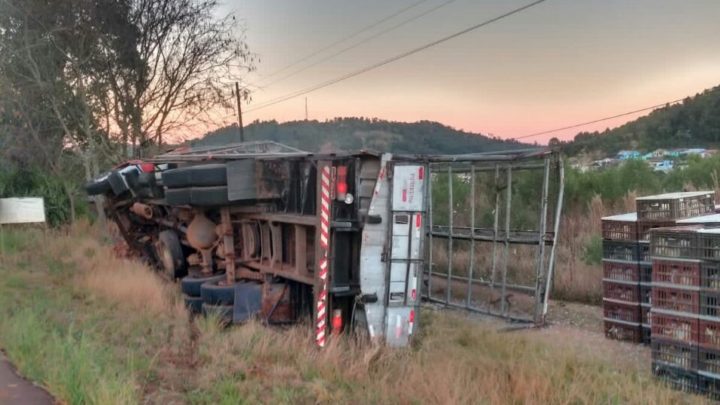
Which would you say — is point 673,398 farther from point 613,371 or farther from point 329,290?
point 329,290

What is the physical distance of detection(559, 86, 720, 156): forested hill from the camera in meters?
19.4

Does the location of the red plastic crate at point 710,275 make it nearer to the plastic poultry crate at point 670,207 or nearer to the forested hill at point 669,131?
the plastic poultry crate at point 670,207

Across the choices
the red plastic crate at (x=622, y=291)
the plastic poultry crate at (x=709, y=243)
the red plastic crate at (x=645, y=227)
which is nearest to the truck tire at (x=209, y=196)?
the red plastic crate at (x=622, y=291)

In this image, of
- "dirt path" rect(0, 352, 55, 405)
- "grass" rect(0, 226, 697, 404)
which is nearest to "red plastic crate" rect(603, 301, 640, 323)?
"grass" rect(0, 226, 697, 404)

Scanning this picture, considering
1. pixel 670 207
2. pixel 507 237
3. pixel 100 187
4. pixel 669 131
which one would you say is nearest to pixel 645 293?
pixel 670 207

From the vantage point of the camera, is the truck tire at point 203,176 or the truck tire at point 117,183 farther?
the truck tire at point 117,183

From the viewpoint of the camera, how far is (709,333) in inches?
272

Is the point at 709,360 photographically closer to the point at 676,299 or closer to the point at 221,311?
the point at 676,299

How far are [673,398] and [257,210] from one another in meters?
5.87

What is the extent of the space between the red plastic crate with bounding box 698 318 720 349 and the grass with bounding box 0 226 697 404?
24.0 inches

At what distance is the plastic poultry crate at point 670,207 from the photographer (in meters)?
9.14

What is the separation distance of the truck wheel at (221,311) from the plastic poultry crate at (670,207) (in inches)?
232

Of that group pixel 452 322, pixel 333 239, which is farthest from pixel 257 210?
pixel 452 322

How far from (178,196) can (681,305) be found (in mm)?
7066
